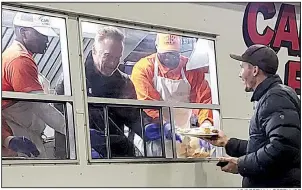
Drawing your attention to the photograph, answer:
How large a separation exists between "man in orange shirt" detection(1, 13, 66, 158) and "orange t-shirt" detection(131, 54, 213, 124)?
48cm

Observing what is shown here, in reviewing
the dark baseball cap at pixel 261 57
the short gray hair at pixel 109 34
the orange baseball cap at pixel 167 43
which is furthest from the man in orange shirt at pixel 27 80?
the dark baseball cap at pixel 261 57

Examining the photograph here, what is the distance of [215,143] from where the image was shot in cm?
298

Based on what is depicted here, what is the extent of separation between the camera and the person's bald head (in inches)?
110

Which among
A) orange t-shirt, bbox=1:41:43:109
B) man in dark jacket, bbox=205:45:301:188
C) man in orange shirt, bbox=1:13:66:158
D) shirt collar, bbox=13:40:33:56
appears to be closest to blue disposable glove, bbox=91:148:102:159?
man in orange shirt, bbox=1:13:66:158

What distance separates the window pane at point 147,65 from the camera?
109 inches

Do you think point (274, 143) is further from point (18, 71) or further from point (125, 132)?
point (18, 71)

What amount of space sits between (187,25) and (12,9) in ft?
3.27

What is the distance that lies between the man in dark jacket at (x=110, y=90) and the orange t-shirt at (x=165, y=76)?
2.3 inches

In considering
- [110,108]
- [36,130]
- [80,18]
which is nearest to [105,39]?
[80,18]

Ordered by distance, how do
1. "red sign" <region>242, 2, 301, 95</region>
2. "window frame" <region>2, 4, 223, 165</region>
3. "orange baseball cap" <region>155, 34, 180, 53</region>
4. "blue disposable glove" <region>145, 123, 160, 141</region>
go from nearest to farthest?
"window frame" <region>2, 4, 223, 165</region>, "blue disposable glove" <region>145, 123, 160, 141</region>, "orange baseball cap" <region>155, 34, 180, 53</region>, "red sign" <region>242, 2, 301, 95</region>

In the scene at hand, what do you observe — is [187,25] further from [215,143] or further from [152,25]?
[215,143]

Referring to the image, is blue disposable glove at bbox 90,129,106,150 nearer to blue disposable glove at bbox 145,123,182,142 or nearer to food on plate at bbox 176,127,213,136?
blue disposable glove at bbox 145,123,182,142

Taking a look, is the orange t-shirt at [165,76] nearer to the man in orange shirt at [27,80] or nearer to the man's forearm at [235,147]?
the man's forearm at [235,147]

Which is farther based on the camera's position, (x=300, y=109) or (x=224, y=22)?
(x=224, y=22)
